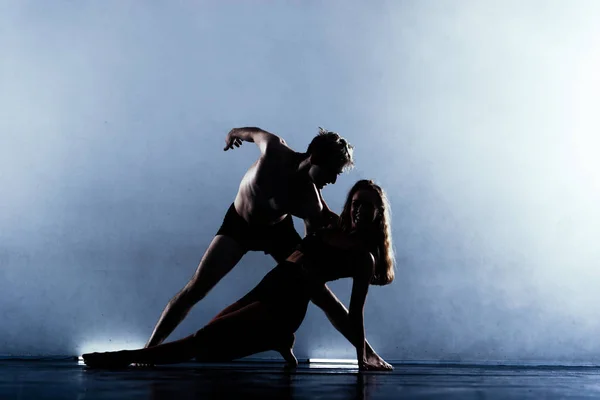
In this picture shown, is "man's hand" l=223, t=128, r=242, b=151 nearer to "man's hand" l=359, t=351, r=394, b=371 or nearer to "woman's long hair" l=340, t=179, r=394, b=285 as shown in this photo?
"woman's long hair" l=340, t=179, r=394, b=285

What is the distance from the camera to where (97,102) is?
3.78 metres

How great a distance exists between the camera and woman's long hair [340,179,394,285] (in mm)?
2279

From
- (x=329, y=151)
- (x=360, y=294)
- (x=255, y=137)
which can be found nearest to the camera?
(x=360, y=294)

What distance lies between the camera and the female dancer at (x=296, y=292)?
178 cm

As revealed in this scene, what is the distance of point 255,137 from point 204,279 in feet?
2.12

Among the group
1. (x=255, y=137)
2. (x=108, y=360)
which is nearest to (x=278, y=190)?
(x=255, y=137)

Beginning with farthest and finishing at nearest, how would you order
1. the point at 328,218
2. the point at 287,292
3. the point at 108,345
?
the point at 108,345 < the point at 328,218 < the point at 287,292

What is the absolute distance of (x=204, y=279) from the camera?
2566 mm

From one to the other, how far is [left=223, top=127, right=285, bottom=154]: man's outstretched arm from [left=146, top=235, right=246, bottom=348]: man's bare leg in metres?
0.43

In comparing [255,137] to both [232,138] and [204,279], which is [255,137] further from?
[204,279]

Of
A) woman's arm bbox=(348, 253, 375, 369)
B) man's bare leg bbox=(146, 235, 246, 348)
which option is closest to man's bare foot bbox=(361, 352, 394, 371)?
woman's arm bbox=(348, 253, 375, 369)

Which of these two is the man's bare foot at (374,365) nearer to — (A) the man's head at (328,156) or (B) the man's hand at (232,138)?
(A) the man's head at (328,156)

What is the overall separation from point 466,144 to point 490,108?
11.9 inches

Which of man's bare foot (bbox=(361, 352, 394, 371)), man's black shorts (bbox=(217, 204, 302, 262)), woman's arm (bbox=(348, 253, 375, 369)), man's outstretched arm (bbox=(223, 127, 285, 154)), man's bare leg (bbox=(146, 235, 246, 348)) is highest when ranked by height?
man's outstretched arm (bbox=(223, 127, 285, 154))
